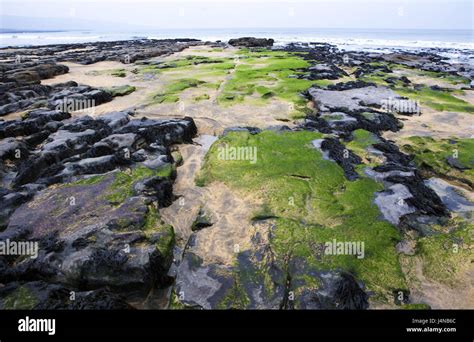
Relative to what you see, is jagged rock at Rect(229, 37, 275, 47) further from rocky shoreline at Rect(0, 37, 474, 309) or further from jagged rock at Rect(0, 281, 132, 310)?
jagged rock at Rect(0, 281, 132, 310)

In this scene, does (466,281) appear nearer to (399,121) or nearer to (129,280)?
(129,280)

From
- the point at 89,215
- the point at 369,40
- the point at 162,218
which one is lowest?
the point at 162,218

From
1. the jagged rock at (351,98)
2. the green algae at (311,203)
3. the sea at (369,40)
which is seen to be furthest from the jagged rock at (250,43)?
the green algae at (311,203)

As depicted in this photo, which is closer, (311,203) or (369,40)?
(311,203)

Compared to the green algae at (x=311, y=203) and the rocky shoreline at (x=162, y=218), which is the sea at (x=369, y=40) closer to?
the rocky shoreline at (x=162, y=218)

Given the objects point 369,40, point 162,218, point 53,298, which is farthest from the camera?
point 369,40

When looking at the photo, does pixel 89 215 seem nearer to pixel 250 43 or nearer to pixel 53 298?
pixel 53 298

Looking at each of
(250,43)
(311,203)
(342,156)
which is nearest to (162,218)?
(311,203)

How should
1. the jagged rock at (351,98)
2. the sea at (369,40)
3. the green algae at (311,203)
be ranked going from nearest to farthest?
the green algae at (311,203), the jagged rock at (351,98), the sea at (369,40)

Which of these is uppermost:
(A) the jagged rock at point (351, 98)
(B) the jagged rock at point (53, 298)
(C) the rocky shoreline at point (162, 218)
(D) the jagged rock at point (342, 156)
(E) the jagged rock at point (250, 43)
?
(E) the jagged rock at point (250, 43)

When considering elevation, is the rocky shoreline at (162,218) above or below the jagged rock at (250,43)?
below

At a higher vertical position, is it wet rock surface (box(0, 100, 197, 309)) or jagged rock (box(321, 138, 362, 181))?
jagged rock (box(321, 138, 362, 181))

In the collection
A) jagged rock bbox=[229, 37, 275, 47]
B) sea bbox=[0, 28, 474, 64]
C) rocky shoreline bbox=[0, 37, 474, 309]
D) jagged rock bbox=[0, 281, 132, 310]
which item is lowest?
jagged rock bbox=[0, 281, 132, 310]

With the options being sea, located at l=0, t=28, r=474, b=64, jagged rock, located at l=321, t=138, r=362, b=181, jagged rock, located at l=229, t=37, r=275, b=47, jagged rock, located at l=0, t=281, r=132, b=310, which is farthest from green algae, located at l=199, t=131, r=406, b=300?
jagged rock, located at l=229, t=37, r=275, b=47
